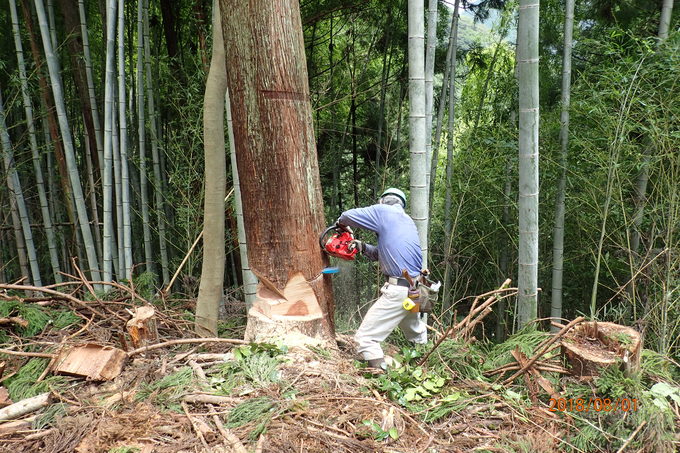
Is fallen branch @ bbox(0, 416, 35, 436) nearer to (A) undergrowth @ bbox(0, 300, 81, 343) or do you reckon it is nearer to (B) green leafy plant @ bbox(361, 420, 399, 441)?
(A) undergrowth @ bbox(0, 300, 81, 343)

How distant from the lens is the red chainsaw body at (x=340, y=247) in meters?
2.81

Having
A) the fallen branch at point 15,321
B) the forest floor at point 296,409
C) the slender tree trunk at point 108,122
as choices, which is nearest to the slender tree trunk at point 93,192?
the slender tree trunk at point 108,122

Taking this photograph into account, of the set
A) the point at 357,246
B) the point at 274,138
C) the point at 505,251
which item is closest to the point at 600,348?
the point at 357,246

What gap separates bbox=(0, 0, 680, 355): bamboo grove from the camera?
3.79 metres

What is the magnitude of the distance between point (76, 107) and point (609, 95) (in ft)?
18.7

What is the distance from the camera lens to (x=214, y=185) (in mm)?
3021

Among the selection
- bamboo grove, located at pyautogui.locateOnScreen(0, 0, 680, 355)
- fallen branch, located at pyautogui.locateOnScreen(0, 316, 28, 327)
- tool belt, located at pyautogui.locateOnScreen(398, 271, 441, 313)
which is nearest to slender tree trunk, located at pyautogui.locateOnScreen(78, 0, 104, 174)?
bamboo grove, located at pyautogui.locateOnScreen(0, 0, 680, 355)

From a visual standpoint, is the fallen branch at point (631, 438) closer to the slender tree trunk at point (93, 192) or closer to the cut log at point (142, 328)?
the cut log at point (142, 328)

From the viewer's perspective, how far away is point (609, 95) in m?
3.73

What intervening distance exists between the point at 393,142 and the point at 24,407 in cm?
531

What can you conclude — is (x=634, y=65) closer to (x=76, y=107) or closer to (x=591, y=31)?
(x=591, y=31)

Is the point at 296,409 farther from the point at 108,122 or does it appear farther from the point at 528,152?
the point at 108,122

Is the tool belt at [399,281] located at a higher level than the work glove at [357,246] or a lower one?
lower
